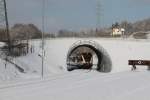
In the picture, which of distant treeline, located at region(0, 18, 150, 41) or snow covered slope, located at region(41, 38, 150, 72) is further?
distant treeline, located at region(0, 18, 150, 41)

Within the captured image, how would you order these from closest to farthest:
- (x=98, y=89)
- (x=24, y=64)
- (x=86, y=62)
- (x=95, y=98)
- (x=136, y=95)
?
(x=95, y=98)
(x=136, y=95)
(x=98, y=89)
(x=24, y=64)
(x=86, y=62)

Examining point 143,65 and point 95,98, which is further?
point 143,65

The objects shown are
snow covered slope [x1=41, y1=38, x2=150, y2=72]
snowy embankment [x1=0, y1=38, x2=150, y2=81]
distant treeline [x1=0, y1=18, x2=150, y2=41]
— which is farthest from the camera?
distant treeline [x1=0, y1=18, x2=150, y2=41]

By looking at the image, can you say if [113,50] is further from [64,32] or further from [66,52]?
[64,32]

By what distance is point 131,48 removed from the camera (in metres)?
56.3

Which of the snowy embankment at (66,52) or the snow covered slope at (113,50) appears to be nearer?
the snowy embankment at (66,52)

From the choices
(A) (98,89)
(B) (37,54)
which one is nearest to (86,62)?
(B) (37,54)

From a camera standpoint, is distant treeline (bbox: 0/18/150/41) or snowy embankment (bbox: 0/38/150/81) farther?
distant treeline (bbox: 0/18/150/41)

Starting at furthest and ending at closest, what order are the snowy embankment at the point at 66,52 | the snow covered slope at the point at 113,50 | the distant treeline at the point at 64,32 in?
the distant treeline at the point at 64,32, the snow covered slope at the point at 113,50, the snowy embankment at the point at 66,52

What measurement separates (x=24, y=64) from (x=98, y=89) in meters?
25.3

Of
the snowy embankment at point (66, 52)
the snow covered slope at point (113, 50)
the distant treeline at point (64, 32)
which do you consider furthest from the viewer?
the distant treeline at point (64, 32)

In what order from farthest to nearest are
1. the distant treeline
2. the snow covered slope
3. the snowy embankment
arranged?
the distant treeline < the snow covered slope < the snowy embankment

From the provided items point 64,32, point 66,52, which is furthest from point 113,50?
point 64,32

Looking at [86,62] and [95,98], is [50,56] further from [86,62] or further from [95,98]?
[95,98]
